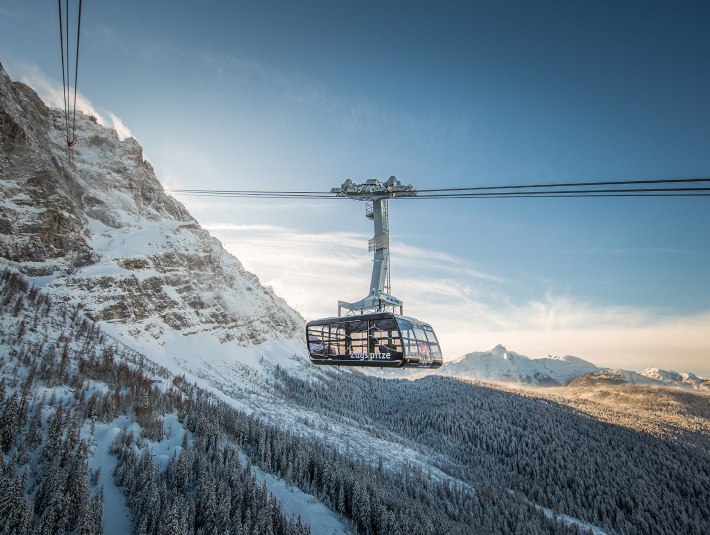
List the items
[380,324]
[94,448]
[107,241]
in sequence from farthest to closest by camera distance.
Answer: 1. [107,241]
2. [94,448]
3. [380,324]

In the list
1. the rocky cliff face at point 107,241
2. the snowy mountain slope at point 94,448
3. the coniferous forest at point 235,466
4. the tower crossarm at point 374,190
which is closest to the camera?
the tower crossarm at point 374,190

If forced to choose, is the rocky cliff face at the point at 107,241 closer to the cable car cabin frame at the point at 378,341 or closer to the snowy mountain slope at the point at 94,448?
the snowy mountain slope at the point at 94,448

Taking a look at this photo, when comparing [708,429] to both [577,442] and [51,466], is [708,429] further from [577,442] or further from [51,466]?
[51,466]

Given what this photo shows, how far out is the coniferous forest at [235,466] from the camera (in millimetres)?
39250

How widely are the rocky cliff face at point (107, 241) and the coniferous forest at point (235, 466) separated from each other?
42614mm

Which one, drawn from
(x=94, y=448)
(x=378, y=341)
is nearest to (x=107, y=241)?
(x=94, y=448)

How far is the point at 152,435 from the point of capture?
54031 mm

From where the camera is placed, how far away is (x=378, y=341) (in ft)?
65.2

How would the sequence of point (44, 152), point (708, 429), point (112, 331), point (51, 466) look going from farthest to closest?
point (708, 429) < point (44, 152) < point (112, 331) < point (51, 466)

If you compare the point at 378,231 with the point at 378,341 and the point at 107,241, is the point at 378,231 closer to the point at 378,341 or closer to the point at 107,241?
the point at 378,341

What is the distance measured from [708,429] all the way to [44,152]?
343754 millimetres

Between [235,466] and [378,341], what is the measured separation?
157ft

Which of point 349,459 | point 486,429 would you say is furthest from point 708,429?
point 349,459

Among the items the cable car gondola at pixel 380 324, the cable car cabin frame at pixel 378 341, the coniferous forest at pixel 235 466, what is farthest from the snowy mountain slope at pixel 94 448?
the cable car gondola at pixel 380 324
